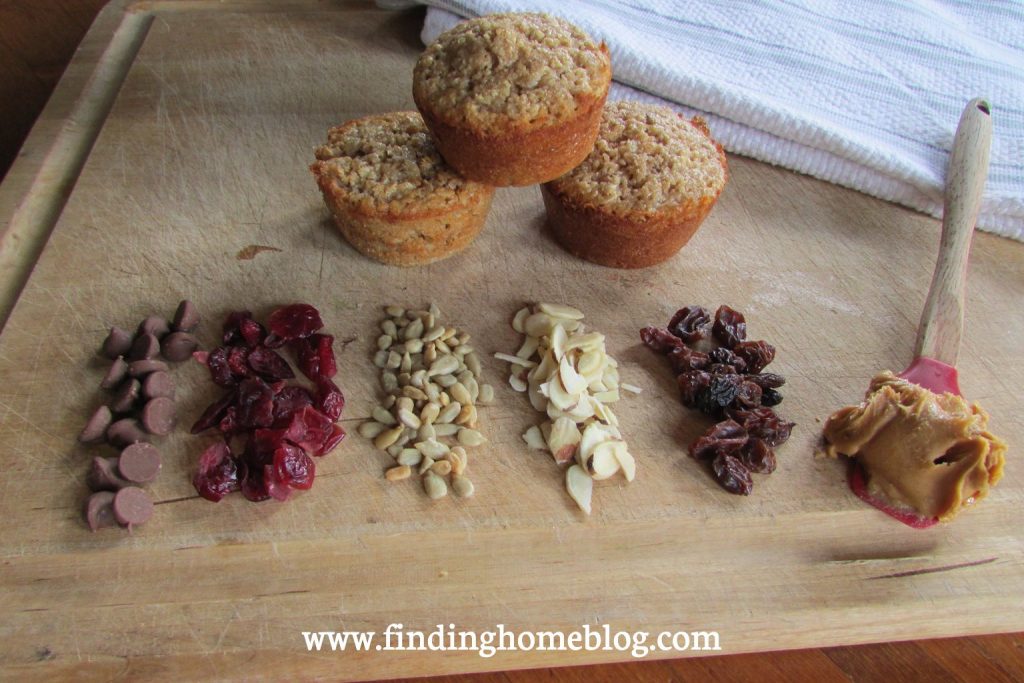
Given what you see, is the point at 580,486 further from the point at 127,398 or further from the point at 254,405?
the point at 127,398

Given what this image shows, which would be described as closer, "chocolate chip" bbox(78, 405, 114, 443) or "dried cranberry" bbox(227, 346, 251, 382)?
"chocolate chip" bbox(78, 405, 114, 443)

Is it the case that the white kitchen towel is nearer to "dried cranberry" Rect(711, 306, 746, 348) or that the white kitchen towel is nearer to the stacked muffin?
the stacked muffin

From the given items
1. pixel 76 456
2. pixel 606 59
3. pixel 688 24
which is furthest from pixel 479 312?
pixel 688 24

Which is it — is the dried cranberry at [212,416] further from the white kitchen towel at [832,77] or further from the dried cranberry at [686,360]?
the white kitchen towel at [832,77]

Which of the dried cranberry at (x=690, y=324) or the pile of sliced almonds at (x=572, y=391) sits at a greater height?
the dried cranberry at (x=690, y=324)

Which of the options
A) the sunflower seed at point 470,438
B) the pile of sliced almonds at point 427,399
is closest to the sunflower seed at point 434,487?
the pile of sliced almonds at point 427,399

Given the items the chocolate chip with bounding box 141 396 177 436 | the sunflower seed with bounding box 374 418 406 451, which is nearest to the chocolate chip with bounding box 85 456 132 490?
the chocolate chip with bounding box 141 396 177 436
